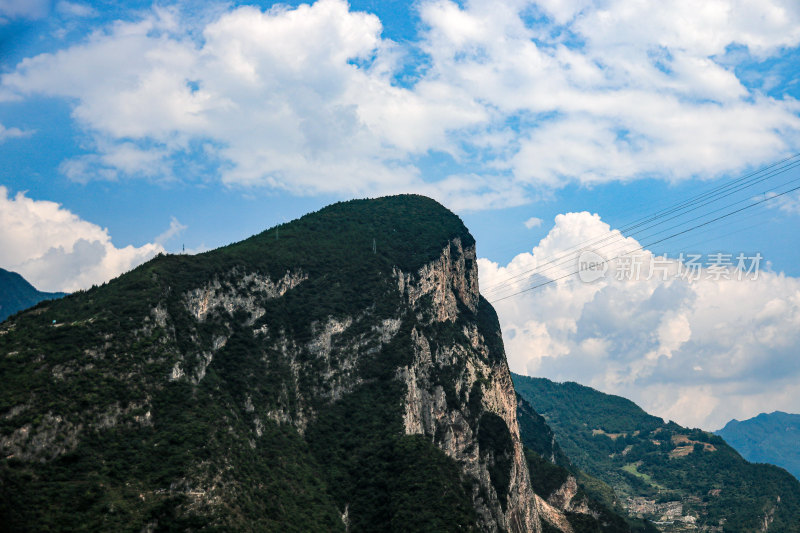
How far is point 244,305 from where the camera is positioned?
158m

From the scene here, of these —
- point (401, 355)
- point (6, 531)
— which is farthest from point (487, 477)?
point (6, 531)

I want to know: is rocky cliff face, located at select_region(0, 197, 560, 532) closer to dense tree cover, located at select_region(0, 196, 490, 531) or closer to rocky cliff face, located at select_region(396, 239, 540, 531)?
dense tree cover, located at select_region(0, 196, 490, 531)

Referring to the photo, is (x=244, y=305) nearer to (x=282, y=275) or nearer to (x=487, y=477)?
(x=282, y=275)

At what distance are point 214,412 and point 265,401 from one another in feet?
54.2

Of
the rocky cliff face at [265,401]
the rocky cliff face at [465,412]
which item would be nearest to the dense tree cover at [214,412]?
the rocky cliff face at [265,401]

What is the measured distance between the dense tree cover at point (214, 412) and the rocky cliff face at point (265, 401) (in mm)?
329

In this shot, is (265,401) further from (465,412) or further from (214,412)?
(465,412)

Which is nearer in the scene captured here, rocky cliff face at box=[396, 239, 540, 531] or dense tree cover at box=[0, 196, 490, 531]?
dense tree cover at box=[0, 196, 490, 531]

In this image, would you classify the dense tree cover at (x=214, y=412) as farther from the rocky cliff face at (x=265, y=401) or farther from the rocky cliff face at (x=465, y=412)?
the rocky cliff face at (x=465, y=412)

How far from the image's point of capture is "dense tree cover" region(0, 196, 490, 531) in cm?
10519

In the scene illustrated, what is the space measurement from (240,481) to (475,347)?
3675 inches

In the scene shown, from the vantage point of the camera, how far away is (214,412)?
127 metres

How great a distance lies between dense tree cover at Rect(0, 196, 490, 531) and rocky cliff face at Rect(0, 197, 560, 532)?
329 millimetres

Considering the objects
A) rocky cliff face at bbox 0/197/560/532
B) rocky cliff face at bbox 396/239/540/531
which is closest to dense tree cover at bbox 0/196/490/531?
rocky cliff face at bbox 0/197/560/532
